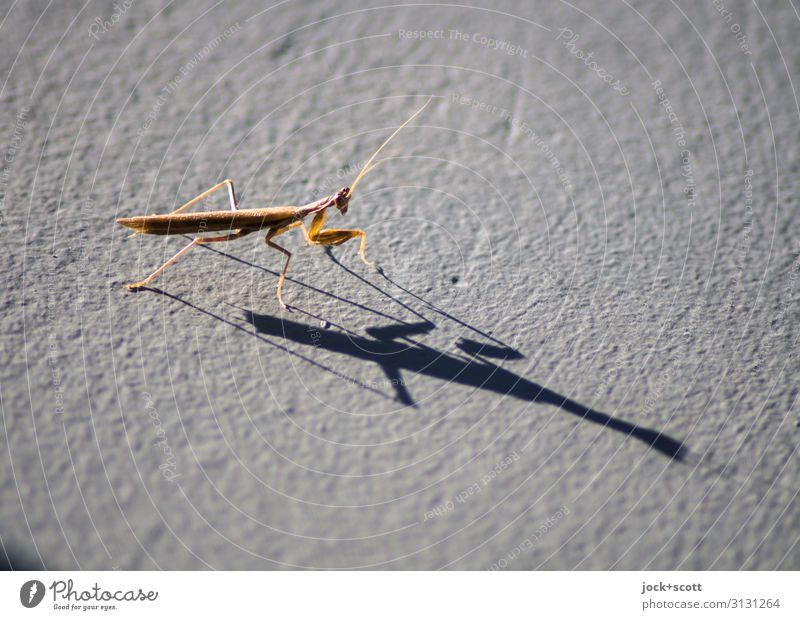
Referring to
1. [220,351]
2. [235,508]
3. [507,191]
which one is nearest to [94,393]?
[220,351]

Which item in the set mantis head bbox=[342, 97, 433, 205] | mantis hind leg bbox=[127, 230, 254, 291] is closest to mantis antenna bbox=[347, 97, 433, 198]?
mantis head bbox=[342, 97, 433, 205]

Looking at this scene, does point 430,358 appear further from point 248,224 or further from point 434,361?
point 248,224

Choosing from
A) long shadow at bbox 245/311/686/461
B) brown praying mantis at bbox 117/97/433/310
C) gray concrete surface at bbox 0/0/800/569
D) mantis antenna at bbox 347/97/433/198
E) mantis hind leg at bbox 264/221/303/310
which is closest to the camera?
gray concrete surface at bbox 0/0/800/569

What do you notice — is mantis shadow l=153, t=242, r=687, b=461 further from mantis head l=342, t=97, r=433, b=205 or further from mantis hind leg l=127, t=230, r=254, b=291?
mantis head l=342, t=97, r=433, b=205

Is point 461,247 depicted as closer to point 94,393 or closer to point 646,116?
point 646,116
